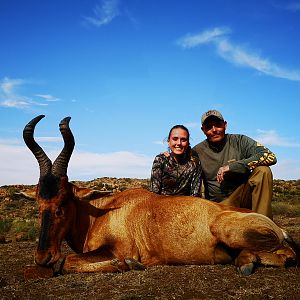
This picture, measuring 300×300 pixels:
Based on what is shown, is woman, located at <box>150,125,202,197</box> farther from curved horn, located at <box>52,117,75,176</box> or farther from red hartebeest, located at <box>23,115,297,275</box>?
curved horn, located at <box>52,117,75,176</box>

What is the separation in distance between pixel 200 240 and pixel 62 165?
2.27 metres

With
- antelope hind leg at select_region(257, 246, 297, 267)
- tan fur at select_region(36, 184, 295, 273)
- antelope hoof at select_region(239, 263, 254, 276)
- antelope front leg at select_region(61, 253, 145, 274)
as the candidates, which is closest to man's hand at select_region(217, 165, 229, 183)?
tan fur at select_region(36, 184, 295, 273)

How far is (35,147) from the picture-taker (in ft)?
21.1

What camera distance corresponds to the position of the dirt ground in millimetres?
4305

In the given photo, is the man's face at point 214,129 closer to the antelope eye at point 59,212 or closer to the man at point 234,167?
the man at point 234,167

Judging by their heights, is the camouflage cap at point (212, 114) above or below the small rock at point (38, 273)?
above

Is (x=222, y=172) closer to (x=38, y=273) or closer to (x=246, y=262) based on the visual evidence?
(x=246, y=262)

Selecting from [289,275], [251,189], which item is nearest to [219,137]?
[251,189]

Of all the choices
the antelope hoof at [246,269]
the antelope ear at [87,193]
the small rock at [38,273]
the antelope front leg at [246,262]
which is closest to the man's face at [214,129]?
the antelope ear at [87,193]

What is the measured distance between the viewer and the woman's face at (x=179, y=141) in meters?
7.42

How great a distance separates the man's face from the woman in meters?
0.69

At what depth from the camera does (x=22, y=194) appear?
686 centimetres

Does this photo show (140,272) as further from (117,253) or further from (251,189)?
(251,189)

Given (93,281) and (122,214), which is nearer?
(93,281)
